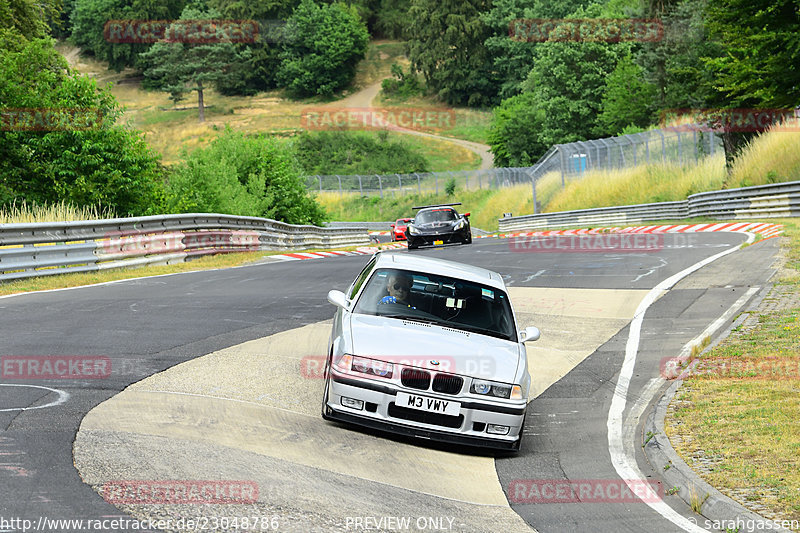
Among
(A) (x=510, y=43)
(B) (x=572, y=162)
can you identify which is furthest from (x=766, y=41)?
(A) (x=510, y=43)

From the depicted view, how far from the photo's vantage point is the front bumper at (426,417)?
7.70 meters

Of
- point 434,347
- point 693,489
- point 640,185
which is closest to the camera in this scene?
point 693,489

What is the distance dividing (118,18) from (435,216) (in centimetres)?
12909

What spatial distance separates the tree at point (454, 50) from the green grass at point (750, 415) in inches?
4716

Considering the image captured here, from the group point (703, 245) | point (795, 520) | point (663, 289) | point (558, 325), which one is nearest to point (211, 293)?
point (558, 325)
